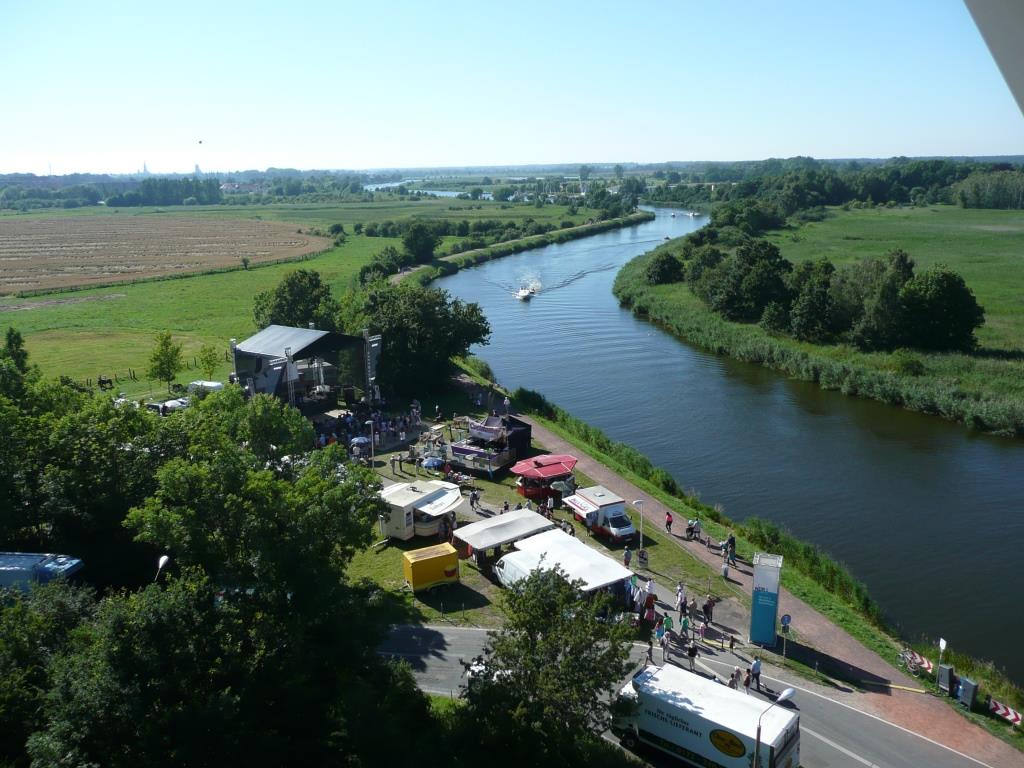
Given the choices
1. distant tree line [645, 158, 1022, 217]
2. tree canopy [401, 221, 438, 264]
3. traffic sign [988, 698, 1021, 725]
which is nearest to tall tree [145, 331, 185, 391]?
traffic sign [988, 698, 1021, 725]

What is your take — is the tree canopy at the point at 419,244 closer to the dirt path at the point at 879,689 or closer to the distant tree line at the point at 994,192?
the dirt path at the point at 879,689

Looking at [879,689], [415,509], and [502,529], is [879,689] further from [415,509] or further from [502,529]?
[415,509]

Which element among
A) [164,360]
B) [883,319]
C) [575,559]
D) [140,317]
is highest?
[164,360]

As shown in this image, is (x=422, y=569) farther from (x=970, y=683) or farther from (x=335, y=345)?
(x=335, y=345)

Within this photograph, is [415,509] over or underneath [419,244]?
underneath

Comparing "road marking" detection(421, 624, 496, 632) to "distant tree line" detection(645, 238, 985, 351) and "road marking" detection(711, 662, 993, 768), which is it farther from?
"distant tree line" detection(645, 238, 985, 351)

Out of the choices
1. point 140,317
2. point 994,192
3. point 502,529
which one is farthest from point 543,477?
point 994,192

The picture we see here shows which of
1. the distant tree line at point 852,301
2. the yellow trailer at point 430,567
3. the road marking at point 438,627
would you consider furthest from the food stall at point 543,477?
the distant tree line at point 852,301
